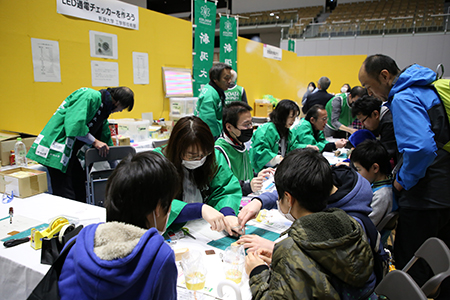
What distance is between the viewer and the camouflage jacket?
0.90m

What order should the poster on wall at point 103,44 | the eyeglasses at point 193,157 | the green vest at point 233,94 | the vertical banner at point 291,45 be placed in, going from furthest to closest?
the vertical banner at point 291,45 → the green vest at point 233,94 → the poster on wall at point 103,44 → the eyeglasses at point 193,157

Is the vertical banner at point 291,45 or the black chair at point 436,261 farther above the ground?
the vertical banner at point 291,45

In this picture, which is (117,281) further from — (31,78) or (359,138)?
(31,78)

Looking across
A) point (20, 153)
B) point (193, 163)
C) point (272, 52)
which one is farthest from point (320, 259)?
point (272, 52)

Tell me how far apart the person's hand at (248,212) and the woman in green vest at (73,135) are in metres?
1.69

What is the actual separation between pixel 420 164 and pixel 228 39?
228 inches

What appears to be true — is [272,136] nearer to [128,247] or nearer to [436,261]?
[436,261]

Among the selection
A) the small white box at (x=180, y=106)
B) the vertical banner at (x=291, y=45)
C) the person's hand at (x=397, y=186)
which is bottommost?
the person's hand at (x=397, y=186)

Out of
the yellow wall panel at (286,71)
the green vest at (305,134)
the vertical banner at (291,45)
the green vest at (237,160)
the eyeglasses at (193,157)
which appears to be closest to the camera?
the eyeglasses at (193,157)

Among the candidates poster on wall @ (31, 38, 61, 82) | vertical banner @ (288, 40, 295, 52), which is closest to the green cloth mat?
poster on wall @ (31, 38, 61, 82)

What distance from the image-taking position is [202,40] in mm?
5832

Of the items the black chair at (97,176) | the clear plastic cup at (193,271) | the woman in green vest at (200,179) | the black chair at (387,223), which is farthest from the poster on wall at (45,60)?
the black chair at (387,223)

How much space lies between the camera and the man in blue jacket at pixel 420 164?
187cm

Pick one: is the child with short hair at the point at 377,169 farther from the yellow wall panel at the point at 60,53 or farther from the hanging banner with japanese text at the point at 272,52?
the hanging banner with japanese text at the point at 272,52
